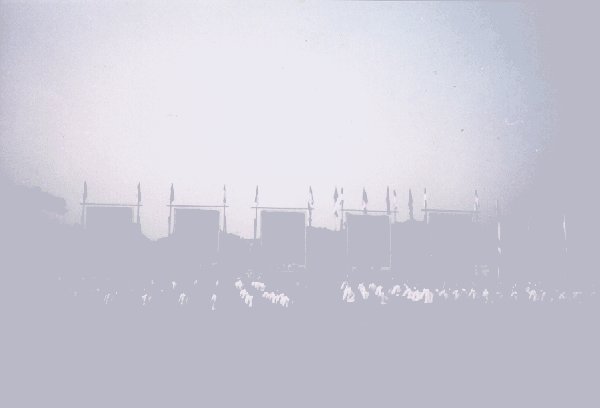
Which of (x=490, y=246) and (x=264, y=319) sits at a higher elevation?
(x=490, y=246)

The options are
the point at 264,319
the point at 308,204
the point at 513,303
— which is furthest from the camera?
the point at 308,204

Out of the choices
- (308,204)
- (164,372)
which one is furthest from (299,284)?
(164,372)

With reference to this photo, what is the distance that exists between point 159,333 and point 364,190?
19252 mm

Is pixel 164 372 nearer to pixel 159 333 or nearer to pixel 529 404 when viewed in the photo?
pixel 159 333

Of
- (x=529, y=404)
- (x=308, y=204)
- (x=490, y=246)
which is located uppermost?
(x=308, y=204)

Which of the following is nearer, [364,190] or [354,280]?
[354,280]

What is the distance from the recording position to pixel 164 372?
10.2 meters

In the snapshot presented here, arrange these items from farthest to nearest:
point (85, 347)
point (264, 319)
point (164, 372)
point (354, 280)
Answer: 1. point (354, 280)
2. point (264, 319)
3. point (85, 347)
4. point (164, 372)

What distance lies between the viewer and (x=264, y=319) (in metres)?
15.8

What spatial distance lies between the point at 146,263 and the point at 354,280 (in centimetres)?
1352

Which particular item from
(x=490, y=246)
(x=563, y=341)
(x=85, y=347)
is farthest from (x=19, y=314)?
(x=490, y=246)

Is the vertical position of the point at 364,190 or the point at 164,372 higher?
the point at 364,190

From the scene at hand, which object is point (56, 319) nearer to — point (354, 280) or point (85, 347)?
point (85, 347)

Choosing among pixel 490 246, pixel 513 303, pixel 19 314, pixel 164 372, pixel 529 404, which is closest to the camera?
pixel 529 404
